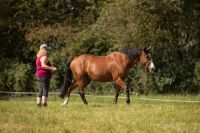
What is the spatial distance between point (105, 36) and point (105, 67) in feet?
54.8

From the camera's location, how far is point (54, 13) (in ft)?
133

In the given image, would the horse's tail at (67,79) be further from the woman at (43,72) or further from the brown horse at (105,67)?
the woman at (43,72)

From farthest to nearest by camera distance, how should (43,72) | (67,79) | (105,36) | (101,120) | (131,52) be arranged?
(105,36), (67,79), (131,52), (43,72), (101,120)

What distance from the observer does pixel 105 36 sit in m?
34.9

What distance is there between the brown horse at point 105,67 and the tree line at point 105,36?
11.5m

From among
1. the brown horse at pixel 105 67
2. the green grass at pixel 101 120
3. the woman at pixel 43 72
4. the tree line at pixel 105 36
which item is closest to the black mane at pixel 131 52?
the brown horse at pixel 105 67

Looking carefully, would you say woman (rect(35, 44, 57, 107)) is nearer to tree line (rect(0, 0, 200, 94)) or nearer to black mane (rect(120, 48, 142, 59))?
black mane (rect(120, 48, 142, 59))

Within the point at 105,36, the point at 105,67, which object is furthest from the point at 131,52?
the point at 105,36

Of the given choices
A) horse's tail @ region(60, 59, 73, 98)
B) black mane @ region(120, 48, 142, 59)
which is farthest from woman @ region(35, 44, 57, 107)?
black mane @ region(120, 48, 142, 59)

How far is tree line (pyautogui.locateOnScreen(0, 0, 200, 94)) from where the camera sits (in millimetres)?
30703

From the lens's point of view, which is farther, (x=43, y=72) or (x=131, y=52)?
(x=131, y=52)

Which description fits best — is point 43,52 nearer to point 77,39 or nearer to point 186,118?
point 186,118

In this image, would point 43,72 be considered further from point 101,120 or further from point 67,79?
point 101,120

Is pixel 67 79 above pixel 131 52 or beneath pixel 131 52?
beneath
